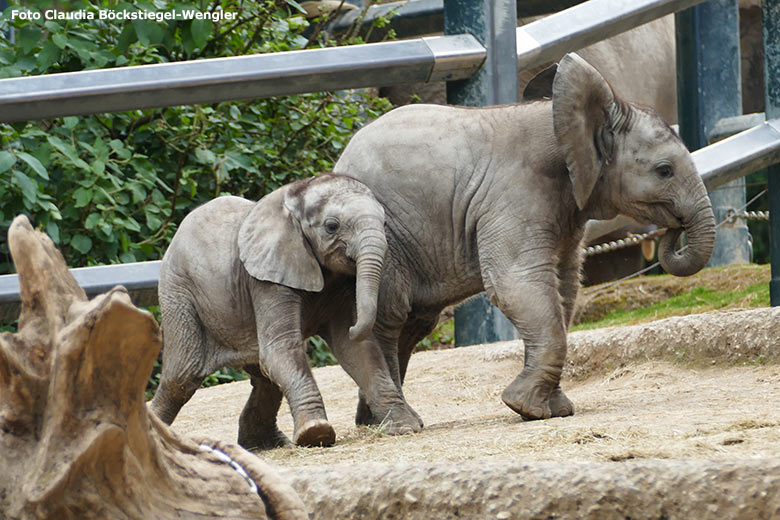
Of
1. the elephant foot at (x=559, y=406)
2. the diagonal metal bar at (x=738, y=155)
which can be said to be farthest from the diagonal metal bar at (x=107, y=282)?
the diagonal metal bar at (x=738, y=155)

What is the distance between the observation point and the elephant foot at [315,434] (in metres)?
3.46

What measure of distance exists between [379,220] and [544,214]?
0.52 m

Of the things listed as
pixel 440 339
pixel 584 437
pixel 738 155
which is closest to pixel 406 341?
pixel 584 437

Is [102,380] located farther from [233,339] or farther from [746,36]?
[746,36]

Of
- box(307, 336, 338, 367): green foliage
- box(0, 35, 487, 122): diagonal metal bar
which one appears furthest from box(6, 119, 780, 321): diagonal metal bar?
box(307, 336, 338, 367): green foliage

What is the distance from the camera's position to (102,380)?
168 centimetres

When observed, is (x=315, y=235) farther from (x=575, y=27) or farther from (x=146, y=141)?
(x=146, y=141)

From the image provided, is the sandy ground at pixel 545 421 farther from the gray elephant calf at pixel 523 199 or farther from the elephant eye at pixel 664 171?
the elephant eye at pixel 664 171

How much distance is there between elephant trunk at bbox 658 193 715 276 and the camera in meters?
3.86

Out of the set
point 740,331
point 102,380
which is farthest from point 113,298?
point 740,331

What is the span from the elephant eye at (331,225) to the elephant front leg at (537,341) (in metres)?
0.53

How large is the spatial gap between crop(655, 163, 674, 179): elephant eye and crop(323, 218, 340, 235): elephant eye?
1018 millimetres

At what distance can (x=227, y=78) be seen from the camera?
4445 millimetres

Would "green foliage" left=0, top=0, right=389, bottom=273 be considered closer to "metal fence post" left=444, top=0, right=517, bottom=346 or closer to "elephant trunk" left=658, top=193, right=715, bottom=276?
"metal fence post" left=444, top=0, right=517, bottom=346
